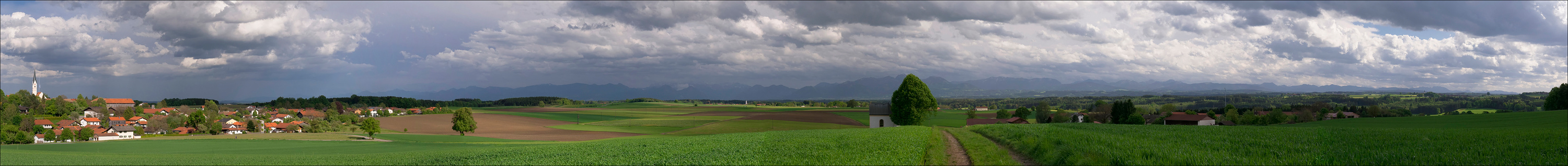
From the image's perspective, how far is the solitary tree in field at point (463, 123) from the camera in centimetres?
4744

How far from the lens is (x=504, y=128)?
5356 cm

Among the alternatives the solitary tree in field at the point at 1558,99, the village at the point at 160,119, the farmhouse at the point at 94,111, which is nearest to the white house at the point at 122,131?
the village at the point at 160,119

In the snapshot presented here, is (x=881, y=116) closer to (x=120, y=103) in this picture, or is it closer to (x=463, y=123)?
(x=463, y=123)

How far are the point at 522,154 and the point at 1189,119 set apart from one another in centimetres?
8520

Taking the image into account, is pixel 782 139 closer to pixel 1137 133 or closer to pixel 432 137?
pixel 1137 133

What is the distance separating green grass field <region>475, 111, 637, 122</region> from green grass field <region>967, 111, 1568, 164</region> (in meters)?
58.4

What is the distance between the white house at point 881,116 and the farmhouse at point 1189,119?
51.6 m

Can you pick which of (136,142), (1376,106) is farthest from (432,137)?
(1376,106)

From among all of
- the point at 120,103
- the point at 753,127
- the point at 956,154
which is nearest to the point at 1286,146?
the point at 956,154

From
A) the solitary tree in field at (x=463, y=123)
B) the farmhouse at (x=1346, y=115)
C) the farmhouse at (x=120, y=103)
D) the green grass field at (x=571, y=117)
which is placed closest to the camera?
the solitary tree in field at (x=463, y=123)

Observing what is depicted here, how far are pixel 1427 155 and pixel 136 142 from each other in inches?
1294

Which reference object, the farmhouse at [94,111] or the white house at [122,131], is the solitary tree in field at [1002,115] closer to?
the white house at [122,131]

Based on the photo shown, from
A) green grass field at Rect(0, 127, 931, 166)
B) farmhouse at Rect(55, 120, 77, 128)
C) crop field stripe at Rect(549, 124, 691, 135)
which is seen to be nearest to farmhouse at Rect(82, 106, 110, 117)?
crop field stripe at Rect(549, 124, 691, 135)

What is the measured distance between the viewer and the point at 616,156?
1515cm
